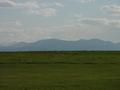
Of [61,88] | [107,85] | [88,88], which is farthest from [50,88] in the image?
[107,85]

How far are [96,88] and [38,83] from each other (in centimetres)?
559

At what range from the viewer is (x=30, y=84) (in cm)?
3066

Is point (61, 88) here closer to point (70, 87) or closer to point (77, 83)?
point (70, 87)

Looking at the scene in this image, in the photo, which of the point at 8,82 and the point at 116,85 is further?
the point at 8,82

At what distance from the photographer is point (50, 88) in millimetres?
28031

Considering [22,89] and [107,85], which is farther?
[107,85]

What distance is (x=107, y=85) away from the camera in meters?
29.9

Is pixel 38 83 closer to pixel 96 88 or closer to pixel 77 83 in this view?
pixel 77 83

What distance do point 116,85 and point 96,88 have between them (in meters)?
2.28

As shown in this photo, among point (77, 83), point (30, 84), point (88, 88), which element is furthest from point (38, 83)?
point (88, 88)

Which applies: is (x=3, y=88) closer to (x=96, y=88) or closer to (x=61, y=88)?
(x=61, y=88)

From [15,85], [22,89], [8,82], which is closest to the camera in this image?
[22,89]

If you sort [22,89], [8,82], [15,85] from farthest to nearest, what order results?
[8,82], [15,85], [22,89]

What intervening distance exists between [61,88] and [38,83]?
4.20 metres
